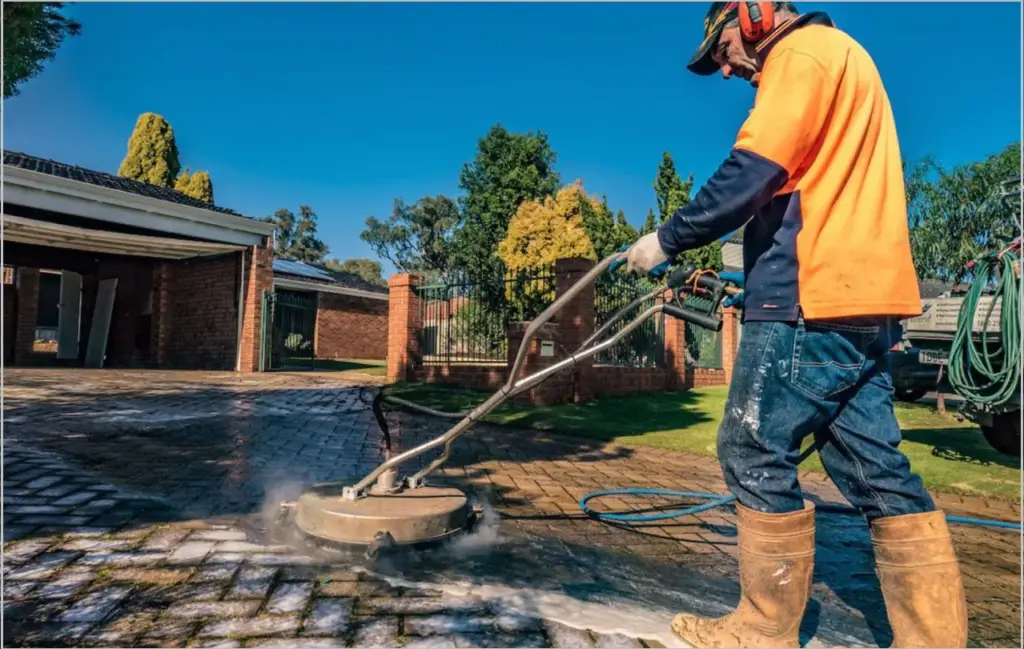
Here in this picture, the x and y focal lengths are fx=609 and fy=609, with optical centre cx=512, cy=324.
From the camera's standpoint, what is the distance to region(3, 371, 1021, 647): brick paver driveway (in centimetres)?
192

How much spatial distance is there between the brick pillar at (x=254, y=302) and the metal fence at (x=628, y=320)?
809cm

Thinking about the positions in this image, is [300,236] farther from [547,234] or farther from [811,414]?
[811,414]

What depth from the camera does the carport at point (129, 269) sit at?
1236 cm

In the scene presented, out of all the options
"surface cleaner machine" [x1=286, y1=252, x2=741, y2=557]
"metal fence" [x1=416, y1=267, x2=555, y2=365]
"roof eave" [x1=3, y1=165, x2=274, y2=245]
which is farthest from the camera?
"roof eave" [x1=3, y1=165, x2=274, y2=245]

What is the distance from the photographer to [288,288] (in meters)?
22.0

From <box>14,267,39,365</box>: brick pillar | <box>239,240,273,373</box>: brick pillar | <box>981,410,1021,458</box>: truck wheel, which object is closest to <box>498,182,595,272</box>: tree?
<box>239,240,273,373</box>: brick pillar

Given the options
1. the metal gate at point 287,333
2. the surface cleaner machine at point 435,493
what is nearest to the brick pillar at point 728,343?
the metal gate at point 287,333

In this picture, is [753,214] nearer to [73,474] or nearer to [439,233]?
[73,474]

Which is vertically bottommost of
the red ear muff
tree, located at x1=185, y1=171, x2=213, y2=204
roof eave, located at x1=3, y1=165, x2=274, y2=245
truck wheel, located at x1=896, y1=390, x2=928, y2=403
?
truck wheel, located at x1=896, y1=390, x2=928, y2=403

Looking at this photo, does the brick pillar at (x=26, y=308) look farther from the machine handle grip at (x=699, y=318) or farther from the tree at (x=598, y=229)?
the machine handle grip at (x=699, y=318)

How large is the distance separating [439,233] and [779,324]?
44.0 meters

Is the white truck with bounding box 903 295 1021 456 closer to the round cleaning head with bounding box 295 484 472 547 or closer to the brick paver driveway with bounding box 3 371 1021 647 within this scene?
the brick paver driveway with bounding box 3 371 1021 647

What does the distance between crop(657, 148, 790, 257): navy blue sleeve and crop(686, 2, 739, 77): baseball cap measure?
0.54 metres

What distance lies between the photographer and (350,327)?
24453 mm
